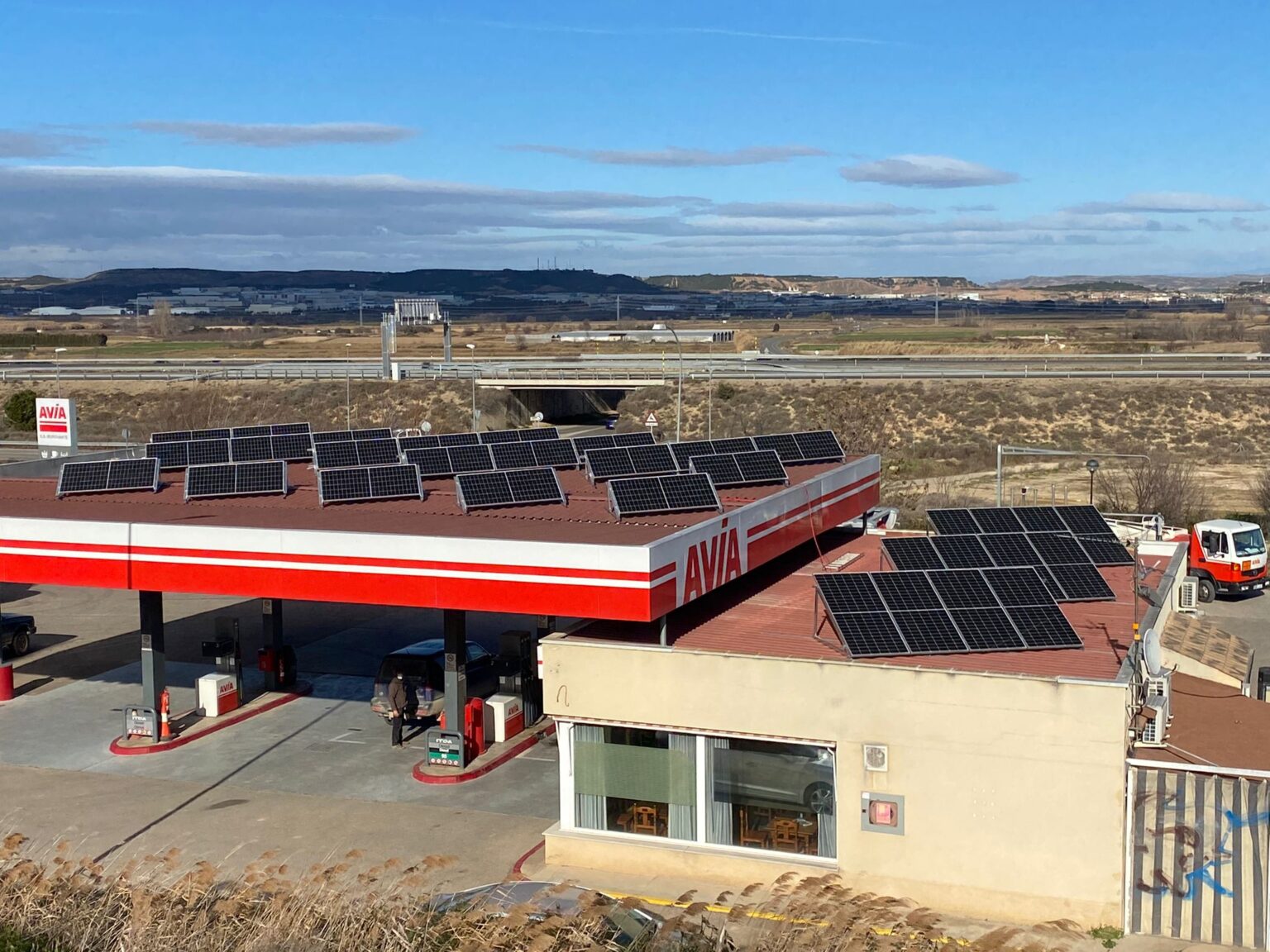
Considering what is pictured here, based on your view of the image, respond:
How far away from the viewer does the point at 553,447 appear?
1147 inches

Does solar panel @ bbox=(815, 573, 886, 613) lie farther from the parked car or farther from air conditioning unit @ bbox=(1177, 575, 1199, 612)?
air conditioning unit @ bbox=(1177, 575, 1199, 612)

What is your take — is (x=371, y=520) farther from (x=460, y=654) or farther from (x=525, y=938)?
(x=525, y=938)

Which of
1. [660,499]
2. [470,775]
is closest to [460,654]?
[470,775]

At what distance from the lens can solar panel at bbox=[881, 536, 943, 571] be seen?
21270 millimetres

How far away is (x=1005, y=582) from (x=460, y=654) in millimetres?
8508

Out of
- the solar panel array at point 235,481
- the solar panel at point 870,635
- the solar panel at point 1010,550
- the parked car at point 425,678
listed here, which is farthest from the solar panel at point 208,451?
the solar panel at point 870,635

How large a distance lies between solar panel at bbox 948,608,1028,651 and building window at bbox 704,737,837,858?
8.91 ft

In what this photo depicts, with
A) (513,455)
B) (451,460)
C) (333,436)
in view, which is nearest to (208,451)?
(333,436)

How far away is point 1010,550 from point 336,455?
1438 cm

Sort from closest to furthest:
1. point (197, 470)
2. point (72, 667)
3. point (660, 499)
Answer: point (660, 499), point (197, 470), point (72, 667)

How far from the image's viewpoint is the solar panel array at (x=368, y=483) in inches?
946

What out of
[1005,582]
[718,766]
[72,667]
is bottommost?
[72,667]

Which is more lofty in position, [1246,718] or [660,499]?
[660,499]

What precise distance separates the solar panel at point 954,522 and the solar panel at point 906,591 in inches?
213
